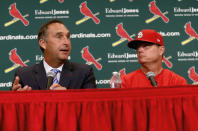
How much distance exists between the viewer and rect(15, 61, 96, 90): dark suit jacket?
1.79m

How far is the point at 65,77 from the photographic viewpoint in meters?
1.82

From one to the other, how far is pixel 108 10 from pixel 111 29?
0.20m

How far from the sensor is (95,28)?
10.1ft

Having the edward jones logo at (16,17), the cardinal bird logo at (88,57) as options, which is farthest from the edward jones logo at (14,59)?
the cardinal bird logo at (88,57)

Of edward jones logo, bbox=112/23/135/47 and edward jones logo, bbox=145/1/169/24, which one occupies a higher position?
edward jones logo, bbox=145/1/169/24

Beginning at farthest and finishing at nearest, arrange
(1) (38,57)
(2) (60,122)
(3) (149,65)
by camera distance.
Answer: (1) (38,57), (3) (149,65), (2) (60,122)

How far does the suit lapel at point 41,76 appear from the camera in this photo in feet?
5.82

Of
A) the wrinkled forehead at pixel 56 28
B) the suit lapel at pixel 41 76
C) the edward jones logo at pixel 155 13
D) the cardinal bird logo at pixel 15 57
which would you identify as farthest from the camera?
the edward jones logo at pixel 155 13

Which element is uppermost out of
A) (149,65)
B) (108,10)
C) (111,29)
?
(108,10)

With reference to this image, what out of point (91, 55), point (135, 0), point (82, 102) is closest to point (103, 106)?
point (82, 102)

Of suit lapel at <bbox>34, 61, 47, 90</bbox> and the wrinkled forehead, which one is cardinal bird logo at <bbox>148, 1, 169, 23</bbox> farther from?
suit lapel at <bbox>34, 61, 47, 90</bbox>

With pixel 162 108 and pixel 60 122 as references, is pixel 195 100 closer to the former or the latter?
pixel 162 108

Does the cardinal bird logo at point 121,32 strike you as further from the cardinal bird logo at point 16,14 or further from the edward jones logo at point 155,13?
the cardinal bird logo at point 16,14

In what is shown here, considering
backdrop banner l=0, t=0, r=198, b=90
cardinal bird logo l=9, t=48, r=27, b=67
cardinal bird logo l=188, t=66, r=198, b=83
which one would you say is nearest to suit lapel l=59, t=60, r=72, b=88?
backdrop banner l=0, t=0, r=198, b=90
